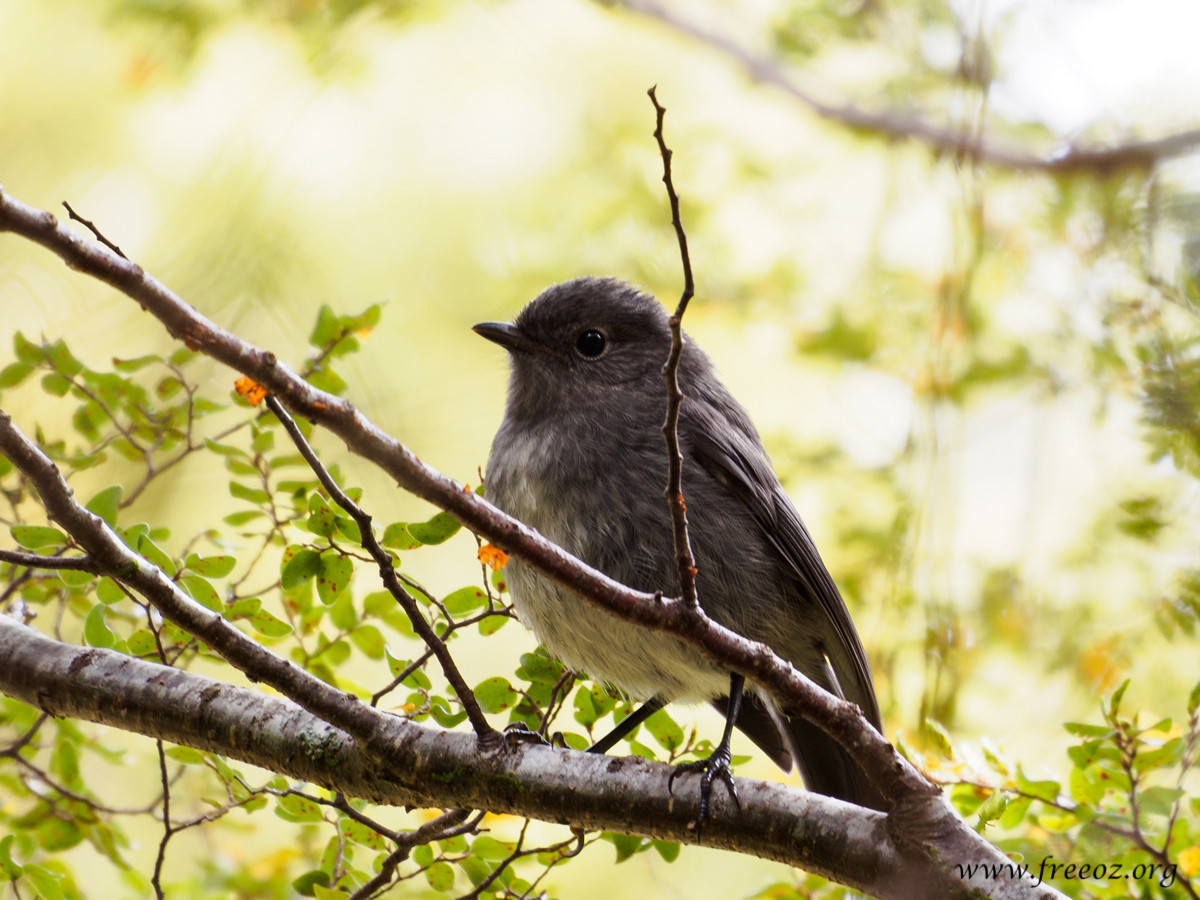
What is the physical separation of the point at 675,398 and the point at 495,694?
119cm

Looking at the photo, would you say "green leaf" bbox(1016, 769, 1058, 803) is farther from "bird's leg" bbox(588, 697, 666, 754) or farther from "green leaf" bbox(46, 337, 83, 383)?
"green leaf" bbox(46, 337, 83, 383)

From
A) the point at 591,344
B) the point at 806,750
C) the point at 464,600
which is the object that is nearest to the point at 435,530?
the point at 464,600

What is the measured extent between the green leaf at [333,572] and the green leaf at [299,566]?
2 cm

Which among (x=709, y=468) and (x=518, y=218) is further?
(x=518, y=218)

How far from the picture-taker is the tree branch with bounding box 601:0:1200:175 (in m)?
4.91

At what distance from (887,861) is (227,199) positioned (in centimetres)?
428

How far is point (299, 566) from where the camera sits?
2.54 meters

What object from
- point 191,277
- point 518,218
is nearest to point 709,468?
point 191,277

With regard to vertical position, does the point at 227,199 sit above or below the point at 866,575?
above

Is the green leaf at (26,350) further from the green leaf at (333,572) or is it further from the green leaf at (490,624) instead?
the green leaf at (490,624)

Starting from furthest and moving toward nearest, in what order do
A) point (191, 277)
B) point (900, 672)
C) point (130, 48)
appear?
point (130, 48)
point (900, 672)
point (191, 277)

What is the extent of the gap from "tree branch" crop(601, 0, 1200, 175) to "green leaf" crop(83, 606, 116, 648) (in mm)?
3463

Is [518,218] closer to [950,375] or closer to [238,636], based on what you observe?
[950,375]

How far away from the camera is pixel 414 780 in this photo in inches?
101
